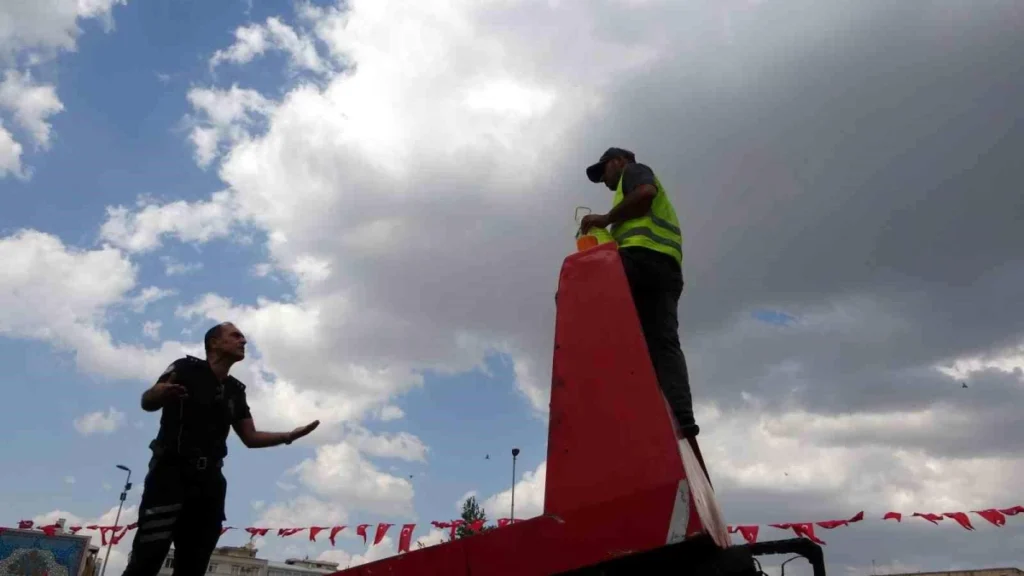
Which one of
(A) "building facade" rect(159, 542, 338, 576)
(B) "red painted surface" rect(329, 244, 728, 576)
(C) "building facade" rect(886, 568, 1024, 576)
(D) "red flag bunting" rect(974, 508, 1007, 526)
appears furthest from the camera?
(A) "building facade" rect(159, 542, 338, 576)

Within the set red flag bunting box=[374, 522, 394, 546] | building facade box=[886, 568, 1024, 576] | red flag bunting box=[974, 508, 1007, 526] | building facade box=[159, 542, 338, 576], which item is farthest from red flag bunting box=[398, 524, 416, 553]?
building facade box=[159, 542, 338, 576]

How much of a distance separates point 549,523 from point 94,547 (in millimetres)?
35897

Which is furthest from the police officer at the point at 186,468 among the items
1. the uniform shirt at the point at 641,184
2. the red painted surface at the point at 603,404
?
the uniform shirt at the point at 641,184

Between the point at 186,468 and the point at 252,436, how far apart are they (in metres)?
0.71

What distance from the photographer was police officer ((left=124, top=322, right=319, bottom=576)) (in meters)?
3.46

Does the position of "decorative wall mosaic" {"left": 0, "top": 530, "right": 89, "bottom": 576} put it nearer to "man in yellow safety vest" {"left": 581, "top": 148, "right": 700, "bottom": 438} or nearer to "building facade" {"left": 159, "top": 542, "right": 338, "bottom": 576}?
"man in yellow safety vest" {"left": 581, "top": 148, "right": 700, "bottom": 438}

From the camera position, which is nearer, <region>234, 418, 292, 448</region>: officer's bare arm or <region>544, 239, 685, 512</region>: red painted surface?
<region>544, 239, 685, 512</region>: red painted surface

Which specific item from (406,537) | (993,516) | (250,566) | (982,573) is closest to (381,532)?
(406,537)

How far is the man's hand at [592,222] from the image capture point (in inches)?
150

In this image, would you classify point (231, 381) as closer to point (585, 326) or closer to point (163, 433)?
point (163, 433)

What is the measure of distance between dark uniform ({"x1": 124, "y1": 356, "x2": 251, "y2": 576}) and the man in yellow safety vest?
2403mm

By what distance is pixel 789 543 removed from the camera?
2789mm

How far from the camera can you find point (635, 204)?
375 cm

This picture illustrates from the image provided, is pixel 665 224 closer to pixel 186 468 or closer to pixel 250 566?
pixel 186 468
